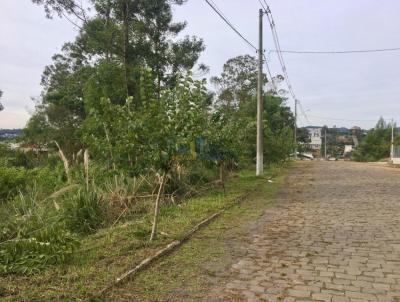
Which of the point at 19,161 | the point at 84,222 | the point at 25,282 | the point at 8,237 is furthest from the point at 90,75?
the point at 25,282

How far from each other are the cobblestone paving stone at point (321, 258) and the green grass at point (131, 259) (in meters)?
0.56

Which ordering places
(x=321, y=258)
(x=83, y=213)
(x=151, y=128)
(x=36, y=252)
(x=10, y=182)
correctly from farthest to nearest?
(x=10, y=182) < (x=83, y=213) < (x=151, y=128) < (x=321, y=258) < (x=36, y=252)

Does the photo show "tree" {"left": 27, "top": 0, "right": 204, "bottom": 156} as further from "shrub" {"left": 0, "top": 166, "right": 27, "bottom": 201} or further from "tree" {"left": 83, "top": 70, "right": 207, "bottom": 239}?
"tree" {"left": 83, "top": 70, "right": 207, "bottom": 239}

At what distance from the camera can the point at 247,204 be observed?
12109 millimetres

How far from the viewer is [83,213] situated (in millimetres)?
8703

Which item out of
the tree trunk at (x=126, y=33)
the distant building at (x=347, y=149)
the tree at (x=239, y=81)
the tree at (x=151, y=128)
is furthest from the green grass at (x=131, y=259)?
the distant building at (x=347, y=149)

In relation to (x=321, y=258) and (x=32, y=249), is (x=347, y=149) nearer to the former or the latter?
(x=321, y=258)

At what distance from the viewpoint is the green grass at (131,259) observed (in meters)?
4.91

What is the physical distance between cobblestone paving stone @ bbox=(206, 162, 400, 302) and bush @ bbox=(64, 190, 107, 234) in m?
3.12

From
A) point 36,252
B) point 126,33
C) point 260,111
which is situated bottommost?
point 36,252

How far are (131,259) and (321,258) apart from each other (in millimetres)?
2691

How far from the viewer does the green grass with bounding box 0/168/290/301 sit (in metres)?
4.91

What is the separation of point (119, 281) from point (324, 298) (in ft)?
7.55

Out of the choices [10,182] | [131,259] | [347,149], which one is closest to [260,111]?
[10,182]
